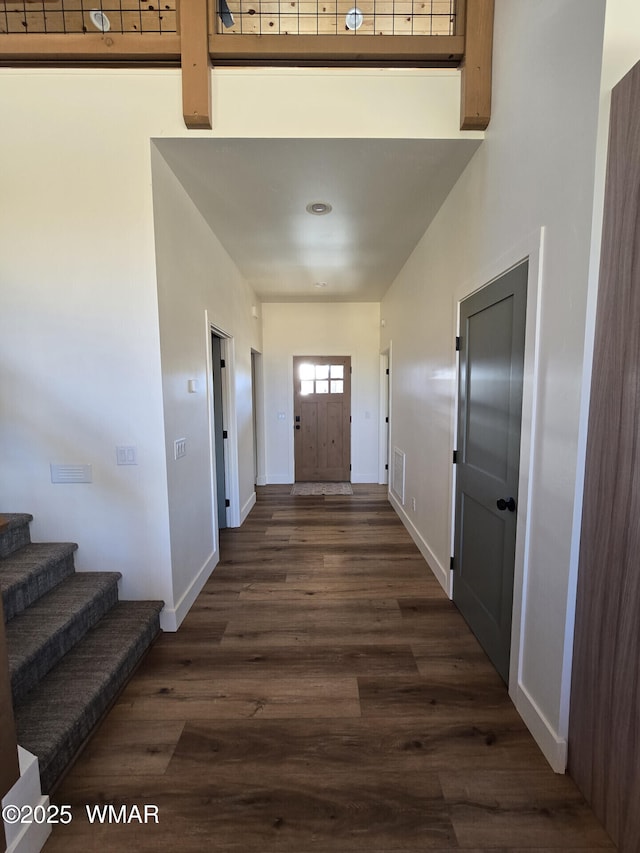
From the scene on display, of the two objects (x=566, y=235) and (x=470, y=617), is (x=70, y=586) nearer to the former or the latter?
(x=470, y=617)

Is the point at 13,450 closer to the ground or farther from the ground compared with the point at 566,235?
closer to the ground

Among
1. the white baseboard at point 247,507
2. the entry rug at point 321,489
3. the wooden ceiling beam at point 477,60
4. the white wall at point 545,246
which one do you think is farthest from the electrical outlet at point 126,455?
the entry rug at point 321,489

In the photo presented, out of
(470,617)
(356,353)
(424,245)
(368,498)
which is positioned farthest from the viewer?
(356,353)

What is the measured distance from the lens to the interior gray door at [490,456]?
62.4 inches

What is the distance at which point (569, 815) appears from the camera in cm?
116

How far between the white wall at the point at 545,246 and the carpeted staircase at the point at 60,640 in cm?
187

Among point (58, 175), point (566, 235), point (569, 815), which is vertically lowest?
point (569, 815)

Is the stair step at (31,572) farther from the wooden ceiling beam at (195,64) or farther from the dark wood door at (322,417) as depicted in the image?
the dark wood door at (322,417)

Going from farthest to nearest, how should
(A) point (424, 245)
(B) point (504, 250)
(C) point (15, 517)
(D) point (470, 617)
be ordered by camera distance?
(A) point (424, 245) < (D) point (470, 617) < (C) point (15, 517) < (B) point (504, 250)

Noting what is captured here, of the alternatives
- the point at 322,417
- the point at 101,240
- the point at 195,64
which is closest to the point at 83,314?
the point at 101,240

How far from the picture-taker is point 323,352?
5133 mm

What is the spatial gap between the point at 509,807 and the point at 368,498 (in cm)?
337

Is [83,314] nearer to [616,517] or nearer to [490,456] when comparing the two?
[490,456]

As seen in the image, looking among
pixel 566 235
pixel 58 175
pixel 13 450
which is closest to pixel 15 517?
pixel 13 450
